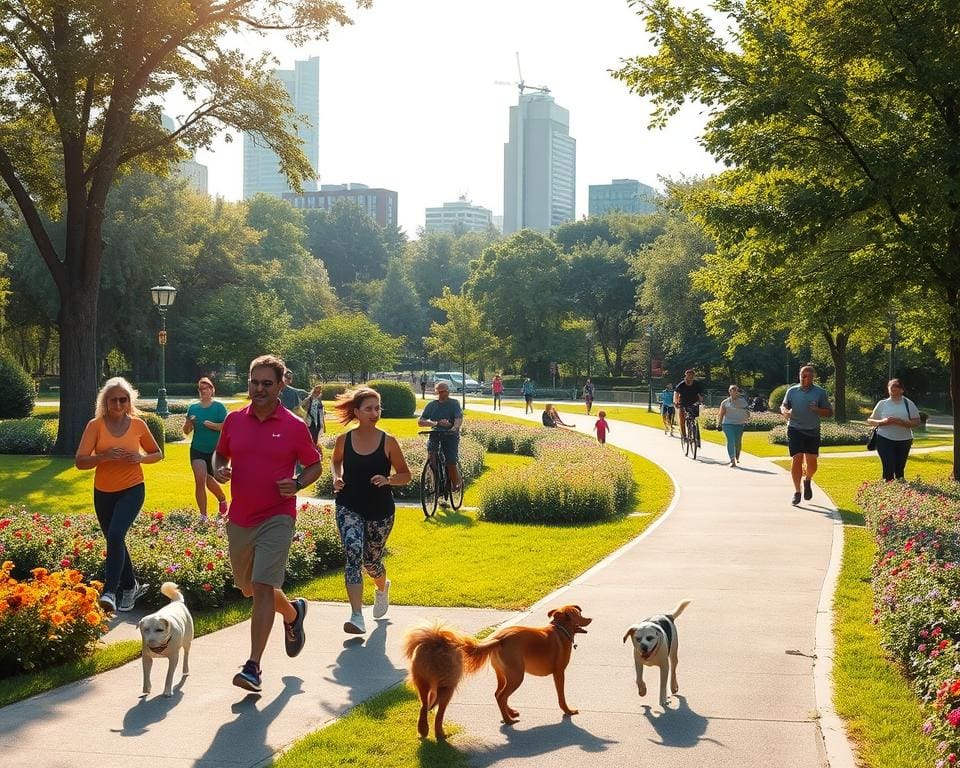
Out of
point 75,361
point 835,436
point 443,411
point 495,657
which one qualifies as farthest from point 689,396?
point 495,657

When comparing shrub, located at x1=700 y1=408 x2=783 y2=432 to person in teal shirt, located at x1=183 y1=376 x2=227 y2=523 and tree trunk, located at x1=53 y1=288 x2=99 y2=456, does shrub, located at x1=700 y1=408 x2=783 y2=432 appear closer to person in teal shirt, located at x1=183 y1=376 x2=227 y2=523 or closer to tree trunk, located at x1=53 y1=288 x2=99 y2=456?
tree trunk, located at x1=53 y1=288 x2=99 y2=456

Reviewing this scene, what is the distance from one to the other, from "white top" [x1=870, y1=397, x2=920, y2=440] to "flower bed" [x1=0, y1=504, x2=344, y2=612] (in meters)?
7.69

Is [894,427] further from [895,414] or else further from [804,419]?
[804,419]

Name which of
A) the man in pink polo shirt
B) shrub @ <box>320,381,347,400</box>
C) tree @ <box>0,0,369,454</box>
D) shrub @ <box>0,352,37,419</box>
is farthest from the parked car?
the man in pink polo shirt

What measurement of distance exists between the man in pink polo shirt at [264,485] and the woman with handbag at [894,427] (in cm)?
999

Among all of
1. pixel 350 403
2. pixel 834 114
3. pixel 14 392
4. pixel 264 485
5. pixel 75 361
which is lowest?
pixel 14 392

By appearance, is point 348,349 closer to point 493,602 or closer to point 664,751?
point 493,602

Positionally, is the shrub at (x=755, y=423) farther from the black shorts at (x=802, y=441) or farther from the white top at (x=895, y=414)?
the white top at (x=895, y=414)

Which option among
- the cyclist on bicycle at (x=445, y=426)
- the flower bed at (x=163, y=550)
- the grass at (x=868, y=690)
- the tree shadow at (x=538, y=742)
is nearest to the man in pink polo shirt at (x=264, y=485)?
the tree shadow at (x=538, y=742)

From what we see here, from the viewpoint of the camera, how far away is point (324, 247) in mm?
142750

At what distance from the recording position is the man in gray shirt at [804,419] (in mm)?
15109

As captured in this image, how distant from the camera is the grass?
5141 millimetres

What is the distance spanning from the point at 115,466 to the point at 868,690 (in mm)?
5535

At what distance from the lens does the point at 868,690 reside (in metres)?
6.19
